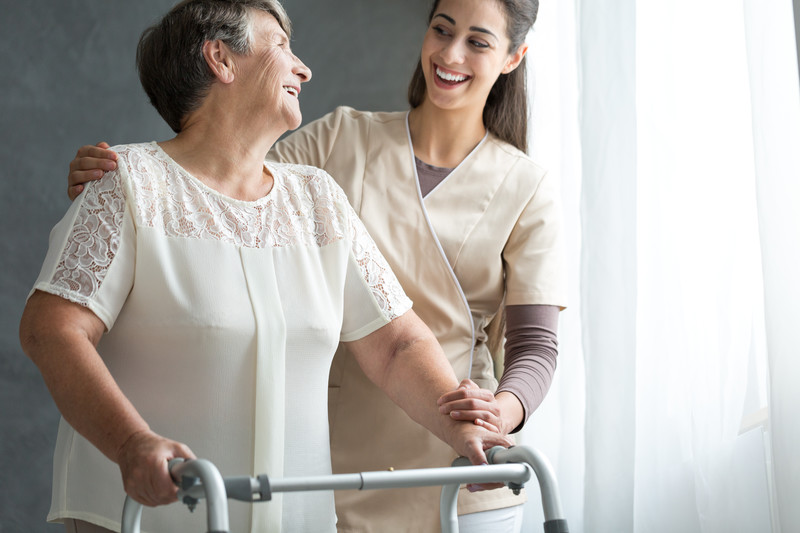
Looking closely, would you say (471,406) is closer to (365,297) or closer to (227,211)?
(365,297)

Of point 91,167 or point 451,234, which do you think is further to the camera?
point 451,234

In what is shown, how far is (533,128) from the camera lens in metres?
2.30

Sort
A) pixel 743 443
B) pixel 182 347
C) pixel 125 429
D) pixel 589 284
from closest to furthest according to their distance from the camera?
pixel 125 429
pixel 182 347
pixel 743 443
pixel 589 284

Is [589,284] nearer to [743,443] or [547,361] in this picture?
[547,361]

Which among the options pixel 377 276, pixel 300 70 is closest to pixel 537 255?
pixel 377 276

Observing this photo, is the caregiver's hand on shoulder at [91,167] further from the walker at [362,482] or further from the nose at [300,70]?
the walker at [362,482]

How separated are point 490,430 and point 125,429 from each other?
573 millimetres

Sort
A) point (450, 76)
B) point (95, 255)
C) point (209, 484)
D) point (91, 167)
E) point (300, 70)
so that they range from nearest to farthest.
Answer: point (209, 484)
point (95, 255)
point (91, 167)
point (300, 70)
point (450, 76)

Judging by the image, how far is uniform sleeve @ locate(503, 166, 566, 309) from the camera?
1.79 m

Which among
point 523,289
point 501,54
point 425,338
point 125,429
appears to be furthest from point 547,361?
point 125,429

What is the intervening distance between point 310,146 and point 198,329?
2.27 ft

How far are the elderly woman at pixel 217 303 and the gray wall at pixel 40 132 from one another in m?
1.08

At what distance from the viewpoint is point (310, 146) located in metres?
1.90

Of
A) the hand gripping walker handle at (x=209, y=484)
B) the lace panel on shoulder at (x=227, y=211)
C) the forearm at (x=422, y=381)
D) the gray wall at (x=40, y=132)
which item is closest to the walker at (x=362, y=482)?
the hand gripping walker handle at (x=209, y=484)
